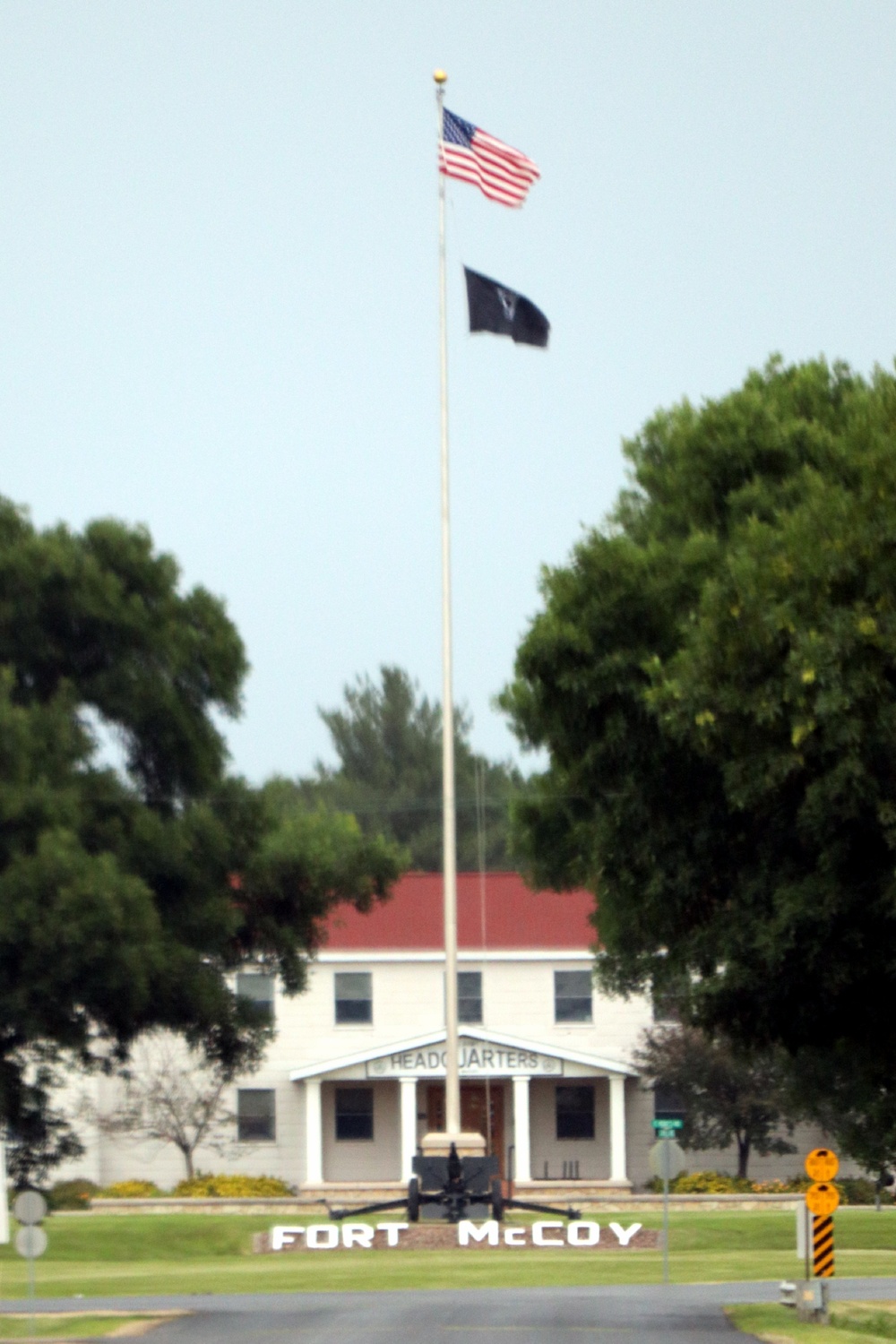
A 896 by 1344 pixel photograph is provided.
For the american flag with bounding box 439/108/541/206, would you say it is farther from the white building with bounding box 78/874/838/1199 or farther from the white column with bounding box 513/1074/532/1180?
the white column with bounding box 513/1074/532/1180

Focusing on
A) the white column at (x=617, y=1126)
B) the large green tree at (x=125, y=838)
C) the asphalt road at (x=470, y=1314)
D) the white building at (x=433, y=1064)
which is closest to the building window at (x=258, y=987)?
the white building at (x=433, y=1064)

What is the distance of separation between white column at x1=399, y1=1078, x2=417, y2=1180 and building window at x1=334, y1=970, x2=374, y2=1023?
2234 millimetres

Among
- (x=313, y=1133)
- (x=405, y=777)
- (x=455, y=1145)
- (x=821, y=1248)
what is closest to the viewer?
(x=821, y=1248)

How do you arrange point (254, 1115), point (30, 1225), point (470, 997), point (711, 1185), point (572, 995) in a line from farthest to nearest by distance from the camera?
point (470, 997) → point (572, 995) → point (254, 1115) → point (711, 1185) → point (30, 1225)

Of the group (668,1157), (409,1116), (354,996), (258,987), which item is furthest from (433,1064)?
(668,1157)

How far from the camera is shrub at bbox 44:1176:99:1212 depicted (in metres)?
46.7

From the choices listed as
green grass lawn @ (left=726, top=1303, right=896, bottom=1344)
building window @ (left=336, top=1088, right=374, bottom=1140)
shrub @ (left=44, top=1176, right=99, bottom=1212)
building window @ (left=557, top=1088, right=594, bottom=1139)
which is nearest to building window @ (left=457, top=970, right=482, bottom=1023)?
building window @ (left=557, top=1088, right=594, bottom=1139)

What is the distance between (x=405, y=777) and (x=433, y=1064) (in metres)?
35.8

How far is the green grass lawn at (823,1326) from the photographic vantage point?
18.7 metres

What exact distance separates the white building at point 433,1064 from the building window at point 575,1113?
34 mm

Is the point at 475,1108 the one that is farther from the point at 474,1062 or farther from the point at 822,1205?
the point at 822,1205

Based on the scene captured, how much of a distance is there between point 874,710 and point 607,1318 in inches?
319

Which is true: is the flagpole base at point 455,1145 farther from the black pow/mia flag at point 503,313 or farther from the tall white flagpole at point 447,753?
the black pow/mia flag at point 503,313

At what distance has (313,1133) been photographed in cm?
5091
